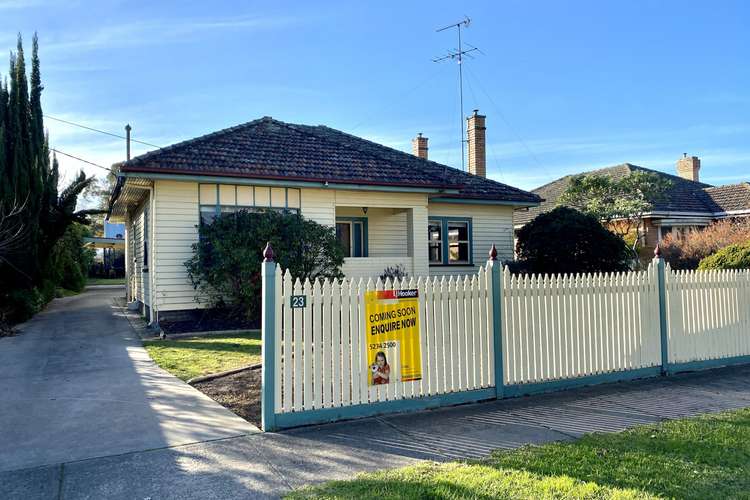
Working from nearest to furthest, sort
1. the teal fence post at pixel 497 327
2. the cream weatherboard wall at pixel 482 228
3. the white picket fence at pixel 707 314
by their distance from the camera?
1. the teal fence post at pixel 497 327
2. the white picket fence at pixel 707 314
3. the cream weatherboard wall at pixel 482 228

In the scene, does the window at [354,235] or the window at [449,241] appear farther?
the window at [449,241]

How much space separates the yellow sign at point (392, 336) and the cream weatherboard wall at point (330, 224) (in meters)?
9.19

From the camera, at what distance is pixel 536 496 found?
3963 millimetres

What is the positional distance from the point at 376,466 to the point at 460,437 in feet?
3.71

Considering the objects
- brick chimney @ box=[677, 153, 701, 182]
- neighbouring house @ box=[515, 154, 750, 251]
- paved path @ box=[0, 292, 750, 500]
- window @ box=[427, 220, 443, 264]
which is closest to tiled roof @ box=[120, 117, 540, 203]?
window @ box=[427, 220, 443, 264]

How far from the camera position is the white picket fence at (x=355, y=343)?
220 inches

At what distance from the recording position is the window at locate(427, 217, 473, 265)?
1927 centimetres

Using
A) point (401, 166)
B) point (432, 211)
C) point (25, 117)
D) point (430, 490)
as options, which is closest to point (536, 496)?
point (430, 490)

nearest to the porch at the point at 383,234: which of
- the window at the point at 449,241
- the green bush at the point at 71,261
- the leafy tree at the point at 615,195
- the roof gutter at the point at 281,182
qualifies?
the roof gutter at the point at 281,182

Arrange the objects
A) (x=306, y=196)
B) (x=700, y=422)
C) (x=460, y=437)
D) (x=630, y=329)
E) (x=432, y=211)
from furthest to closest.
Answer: (x=432, y=211) → (x=306, y=196) → (x=630, y=329) → (x=700, y=422) → (x=460, y=437)

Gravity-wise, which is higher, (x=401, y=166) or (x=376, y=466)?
(x=401, y=166)

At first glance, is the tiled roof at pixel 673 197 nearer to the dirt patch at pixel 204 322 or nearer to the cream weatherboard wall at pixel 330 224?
the cream weatherboard wall at pixel 330 224

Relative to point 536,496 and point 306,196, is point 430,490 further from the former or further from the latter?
point 306,196

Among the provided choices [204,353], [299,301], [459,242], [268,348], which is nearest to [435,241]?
[459,242]
